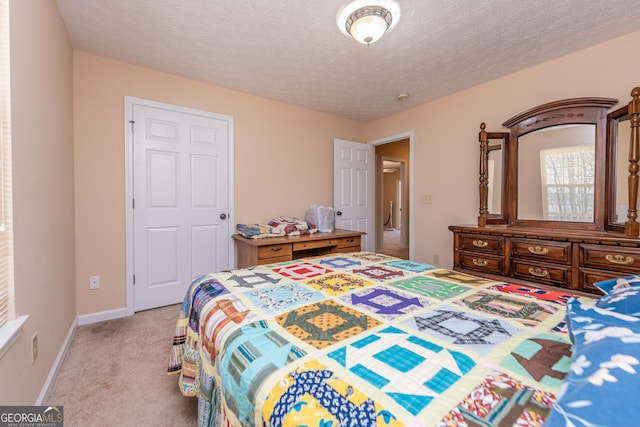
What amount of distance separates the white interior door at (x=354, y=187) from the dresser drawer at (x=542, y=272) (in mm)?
2270

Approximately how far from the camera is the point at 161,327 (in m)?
2.43

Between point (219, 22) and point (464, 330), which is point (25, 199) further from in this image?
point (464, 330)

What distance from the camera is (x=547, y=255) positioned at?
2.20m

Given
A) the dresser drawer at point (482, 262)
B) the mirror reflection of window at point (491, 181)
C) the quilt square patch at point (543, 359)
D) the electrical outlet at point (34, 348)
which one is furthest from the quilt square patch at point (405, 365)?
the mirror reflection of window at point (491, 181)

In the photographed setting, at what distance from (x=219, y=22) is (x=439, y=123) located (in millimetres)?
2744

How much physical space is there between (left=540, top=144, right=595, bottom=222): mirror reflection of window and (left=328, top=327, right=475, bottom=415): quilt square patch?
8.14 feet

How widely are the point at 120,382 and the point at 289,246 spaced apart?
1.76 m

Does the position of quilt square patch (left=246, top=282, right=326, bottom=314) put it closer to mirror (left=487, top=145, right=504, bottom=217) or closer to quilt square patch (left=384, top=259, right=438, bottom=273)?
quilt square patch (left=384, top=259, right=438, bottom=273)

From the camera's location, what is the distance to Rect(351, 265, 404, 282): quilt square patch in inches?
61.5

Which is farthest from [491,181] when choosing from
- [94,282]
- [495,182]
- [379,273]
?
[94,282]

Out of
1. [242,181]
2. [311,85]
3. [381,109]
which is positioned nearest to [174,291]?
[242,181]

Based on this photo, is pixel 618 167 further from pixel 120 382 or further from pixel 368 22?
pixel 120 382

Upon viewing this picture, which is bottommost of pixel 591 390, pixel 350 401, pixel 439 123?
pixel 350 401

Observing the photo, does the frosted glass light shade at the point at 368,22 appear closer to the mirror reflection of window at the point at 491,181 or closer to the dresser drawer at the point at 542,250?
the mirror reflection of window at the point at 491,181
